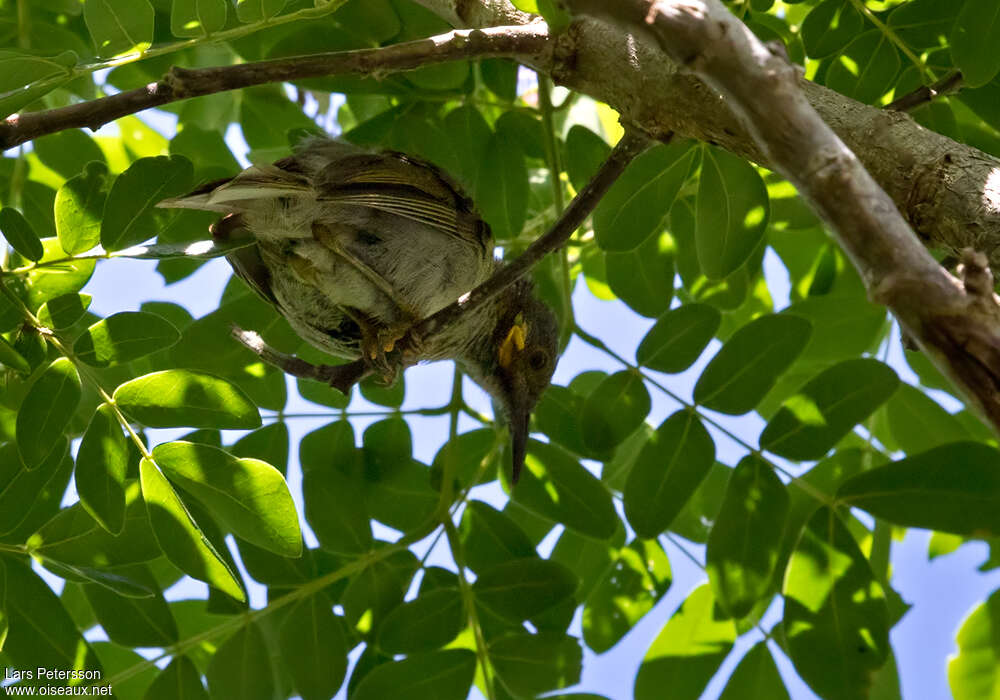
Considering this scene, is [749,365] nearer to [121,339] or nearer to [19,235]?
[121,339]

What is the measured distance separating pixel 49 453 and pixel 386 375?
46.3 inches

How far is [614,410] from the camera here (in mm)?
3443

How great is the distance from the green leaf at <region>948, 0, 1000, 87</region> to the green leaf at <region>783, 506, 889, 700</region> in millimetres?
1400

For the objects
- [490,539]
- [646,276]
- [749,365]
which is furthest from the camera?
[646,276]

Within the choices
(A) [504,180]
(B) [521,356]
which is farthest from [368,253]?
(B) [521,356]

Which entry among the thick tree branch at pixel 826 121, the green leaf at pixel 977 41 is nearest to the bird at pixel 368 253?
the thick tree branch at pixel 826 121

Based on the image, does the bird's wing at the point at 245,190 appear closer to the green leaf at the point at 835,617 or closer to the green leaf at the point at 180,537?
the green leaf at the point at 180,537

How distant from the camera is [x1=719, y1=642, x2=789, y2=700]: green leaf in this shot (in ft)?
10.8

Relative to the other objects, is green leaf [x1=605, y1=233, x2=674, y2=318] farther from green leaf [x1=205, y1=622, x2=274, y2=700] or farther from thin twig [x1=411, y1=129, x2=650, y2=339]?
green leaf [x1=205, y1=622, x2=274, y2=700]

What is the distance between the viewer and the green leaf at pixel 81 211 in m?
2.81

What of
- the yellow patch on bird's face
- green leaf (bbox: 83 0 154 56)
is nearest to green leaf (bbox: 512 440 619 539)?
the yellow patch on bird's face

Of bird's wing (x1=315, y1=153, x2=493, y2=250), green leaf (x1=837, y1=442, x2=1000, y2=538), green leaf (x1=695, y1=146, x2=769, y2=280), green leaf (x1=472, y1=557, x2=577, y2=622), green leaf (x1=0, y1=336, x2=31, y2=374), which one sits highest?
bird's wing (x1=315, y1=153, x2=493, y2=250)

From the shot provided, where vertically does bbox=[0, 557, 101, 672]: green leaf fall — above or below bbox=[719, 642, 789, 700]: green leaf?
above

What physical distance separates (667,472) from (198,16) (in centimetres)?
202
